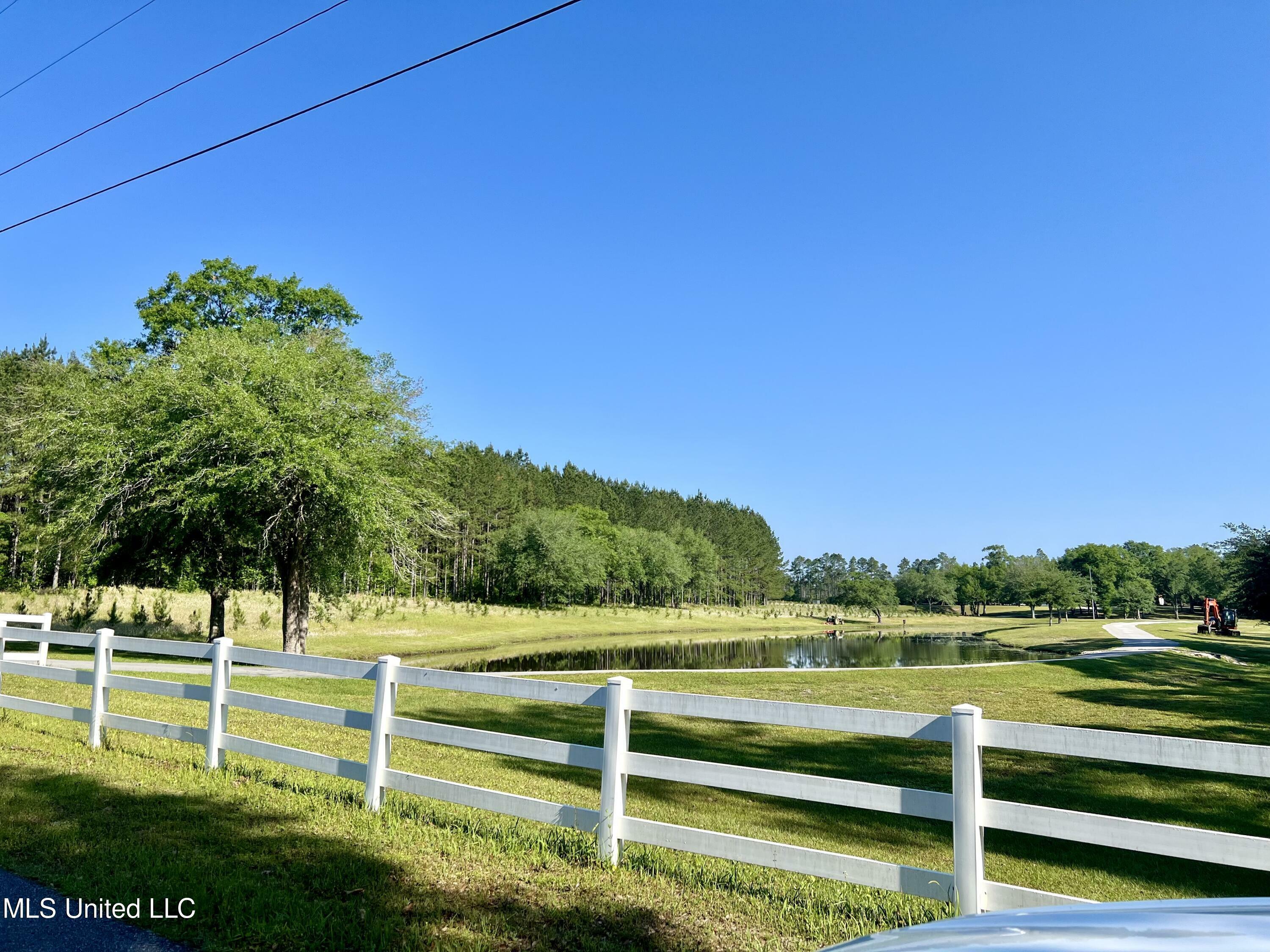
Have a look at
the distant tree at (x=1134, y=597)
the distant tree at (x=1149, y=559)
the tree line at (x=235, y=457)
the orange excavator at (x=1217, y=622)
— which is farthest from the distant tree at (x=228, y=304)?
the distant tree at (x=1149, y=559)

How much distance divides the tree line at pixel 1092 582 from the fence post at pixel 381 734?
1898 inches

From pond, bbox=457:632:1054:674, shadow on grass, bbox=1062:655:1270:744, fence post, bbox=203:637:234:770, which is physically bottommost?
pond, bbox=457:632:1054:674

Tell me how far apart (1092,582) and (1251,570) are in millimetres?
55105

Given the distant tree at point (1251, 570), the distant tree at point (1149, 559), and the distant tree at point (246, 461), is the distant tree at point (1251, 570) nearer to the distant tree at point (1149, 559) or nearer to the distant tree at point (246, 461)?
the distant tree at point (246, 461)

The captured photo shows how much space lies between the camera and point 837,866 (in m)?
4.75

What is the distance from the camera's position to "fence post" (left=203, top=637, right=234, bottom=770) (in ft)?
26.9

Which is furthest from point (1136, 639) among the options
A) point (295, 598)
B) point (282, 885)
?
point (282, 885)

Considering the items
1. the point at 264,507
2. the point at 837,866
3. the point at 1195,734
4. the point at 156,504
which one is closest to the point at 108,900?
the point at 837,866

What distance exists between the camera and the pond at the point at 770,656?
1297 inches

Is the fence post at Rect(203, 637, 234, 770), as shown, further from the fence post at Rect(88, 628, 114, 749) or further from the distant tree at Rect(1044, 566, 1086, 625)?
the distant tree at Rect(1044, 566, 1086, 625)

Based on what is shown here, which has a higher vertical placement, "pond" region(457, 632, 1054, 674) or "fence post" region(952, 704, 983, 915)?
"fence post" region(952, 704, 983, 915)

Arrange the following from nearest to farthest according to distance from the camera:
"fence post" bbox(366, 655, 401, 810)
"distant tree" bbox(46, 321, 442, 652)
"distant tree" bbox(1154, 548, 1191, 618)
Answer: "fence post" bbox(366, 655, 401, 810)
"distant tree" bbox(46, 321, 442, 652)
"distant tree" bbox(1154, 548, 1191, 618)

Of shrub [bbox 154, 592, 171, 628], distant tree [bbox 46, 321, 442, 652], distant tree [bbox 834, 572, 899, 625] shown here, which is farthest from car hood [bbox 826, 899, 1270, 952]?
distant tree [bbox 834, 572, 899, 625]

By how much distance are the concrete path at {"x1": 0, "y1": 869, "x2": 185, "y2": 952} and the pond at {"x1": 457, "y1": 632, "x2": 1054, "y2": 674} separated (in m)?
21.3
